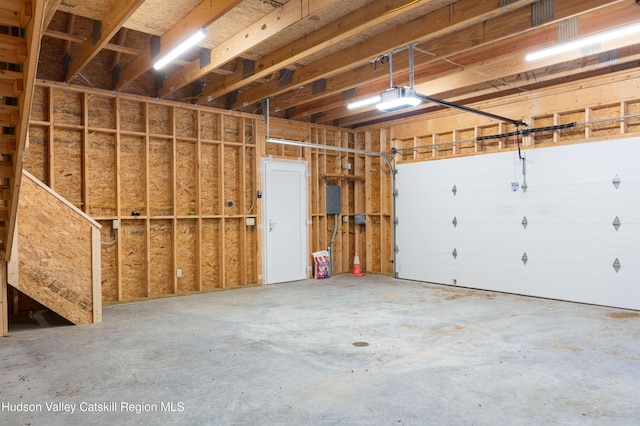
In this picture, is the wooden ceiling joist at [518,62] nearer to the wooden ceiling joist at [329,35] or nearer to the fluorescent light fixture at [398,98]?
the fluorescent light fixture at [398,98]

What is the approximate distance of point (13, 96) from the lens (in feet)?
11.1

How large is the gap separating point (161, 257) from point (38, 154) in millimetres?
2349

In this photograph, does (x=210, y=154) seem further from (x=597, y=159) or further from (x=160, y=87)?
(x=597, y=159)

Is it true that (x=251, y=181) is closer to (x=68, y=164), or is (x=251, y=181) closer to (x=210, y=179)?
(x=210, y=179)

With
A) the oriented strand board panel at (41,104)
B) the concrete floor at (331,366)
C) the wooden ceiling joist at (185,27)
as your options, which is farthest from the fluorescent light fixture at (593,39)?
the oriented strand board panel at (41,104)

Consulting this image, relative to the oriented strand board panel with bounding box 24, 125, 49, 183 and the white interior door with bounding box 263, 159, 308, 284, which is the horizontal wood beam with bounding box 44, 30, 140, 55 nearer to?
the oriented strand board panel with bounding box 24, 125, 49, 183

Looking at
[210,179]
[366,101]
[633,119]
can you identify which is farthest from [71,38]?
[633,119]

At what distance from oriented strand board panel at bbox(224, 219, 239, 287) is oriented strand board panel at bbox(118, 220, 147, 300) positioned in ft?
4.78

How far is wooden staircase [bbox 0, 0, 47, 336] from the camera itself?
2754 mm

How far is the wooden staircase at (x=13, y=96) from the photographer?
9.04ft

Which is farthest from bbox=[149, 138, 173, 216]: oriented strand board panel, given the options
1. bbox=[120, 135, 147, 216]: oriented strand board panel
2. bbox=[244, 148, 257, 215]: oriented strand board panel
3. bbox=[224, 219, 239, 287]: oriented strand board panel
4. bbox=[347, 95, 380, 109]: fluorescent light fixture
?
bbox=[347, 95, 380, 109]: fluorescent light fixture

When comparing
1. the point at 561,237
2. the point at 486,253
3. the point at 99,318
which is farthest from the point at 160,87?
the point at 561,237

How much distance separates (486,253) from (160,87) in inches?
246

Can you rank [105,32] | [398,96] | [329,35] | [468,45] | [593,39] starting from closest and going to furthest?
[593,39] → [105,32] → [329,35] → [468,45] → [398,96]
